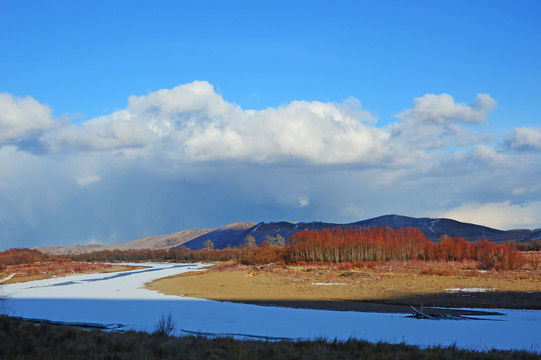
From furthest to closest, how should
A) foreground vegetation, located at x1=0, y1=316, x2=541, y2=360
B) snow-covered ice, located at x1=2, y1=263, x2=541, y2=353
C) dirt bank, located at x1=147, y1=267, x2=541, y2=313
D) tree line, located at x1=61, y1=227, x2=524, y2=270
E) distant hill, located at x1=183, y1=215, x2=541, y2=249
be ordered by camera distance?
distant hill, located at x1=183, y1=215, x2=541, y2=249
tree line, located at x1=61, y1=227, x2=524, y2=270
dirt bank, located at x1=147, y1=267, x2=541, y2=313
snow-covered ice, located at x1=2, y1=263, x2=541, y2=353
foreground vegetation, located at x1=0, y1=316, x2=541, y2=360

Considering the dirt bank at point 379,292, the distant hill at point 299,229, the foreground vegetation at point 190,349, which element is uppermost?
the distant hill at point 299,229

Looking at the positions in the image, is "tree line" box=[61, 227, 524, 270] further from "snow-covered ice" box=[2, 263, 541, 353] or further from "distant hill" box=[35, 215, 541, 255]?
"distant hill" box=[35, 215, 541, 255]

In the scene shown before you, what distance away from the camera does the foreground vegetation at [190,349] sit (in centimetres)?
1051

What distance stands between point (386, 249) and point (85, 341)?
172ft

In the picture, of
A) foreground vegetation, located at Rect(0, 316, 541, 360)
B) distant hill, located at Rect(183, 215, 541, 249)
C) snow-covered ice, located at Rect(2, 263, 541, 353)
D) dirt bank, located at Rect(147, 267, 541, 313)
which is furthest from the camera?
distant hill, located at Rect(183, 215, 541, 249)

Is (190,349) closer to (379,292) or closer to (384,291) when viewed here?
(379,292)

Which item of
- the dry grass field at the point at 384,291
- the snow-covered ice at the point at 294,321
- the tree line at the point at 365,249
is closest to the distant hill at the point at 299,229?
the tree line at the point at 365,249

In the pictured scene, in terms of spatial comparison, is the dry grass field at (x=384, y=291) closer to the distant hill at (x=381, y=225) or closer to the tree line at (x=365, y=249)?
the tree line at (x=365, y=249)

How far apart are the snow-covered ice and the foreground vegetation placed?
122 centimetres

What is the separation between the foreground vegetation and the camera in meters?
10.5

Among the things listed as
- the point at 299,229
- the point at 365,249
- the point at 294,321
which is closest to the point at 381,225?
the point at 299,229

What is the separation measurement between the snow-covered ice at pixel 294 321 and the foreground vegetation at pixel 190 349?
1224mm

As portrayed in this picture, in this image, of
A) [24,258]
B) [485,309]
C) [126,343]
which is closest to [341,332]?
[126,343]

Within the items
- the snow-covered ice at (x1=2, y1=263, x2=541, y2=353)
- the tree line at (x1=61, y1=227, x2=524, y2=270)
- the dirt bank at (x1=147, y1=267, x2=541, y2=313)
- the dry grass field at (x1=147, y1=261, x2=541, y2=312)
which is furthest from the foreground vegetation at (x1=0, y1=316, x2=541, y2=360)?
the tree line at (x1=61, y1=227, x2=524, y2=270)
